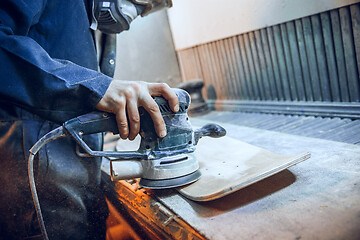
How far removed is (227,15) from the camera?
277 cm

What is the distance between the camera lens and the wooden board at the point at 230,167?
41.0 inches

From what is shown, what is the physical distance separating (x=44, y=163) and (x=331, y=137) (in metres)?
1.48

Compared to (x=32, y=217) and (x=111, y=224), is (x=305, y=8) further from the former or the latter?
(x=32, y=217)

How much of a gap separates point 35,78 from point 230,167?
87cm

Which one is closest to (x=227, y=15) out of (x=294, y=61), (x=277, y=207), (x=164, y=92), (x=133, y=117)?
(x=294, y=61)

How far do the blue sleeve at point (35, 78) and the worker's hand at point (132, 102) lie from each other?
4 cm

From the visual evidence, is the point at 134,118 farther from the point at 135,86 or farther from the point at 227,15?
the point at 227,15

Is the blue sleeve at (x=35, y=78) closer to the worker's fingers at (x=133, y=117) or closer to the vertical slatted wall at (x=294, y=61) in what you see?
the worker's fingers at (x=133, y=117)

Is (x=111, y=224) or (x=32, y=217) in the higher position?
(x=32, y=217)

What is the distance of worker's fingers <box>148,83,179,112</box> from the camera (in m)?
1.15

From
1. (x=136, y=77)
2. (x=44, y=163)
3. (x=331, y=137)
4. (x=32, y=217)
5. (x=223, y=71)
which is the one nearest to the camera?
(x=44, y=163)

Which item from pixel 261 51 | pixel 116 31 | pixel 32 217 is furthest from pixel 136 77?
pixel 32 217

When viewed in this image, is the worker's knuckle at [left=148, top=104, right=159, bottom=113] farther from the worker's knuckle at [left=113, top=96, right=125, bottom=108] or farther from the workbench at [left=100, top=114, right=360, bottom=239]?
the workbench at [left=100, top=114, right=360, bottom=239]

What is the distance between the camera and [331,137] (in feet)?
5.26
